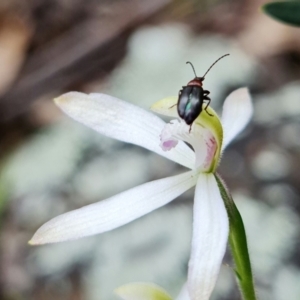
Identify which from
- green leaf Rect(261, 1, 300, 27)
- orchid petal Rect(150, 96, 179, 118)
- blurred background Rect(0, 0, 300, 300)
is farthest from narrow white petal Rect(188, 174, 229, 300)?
blurred background Rect(0, 0, 300, 300)

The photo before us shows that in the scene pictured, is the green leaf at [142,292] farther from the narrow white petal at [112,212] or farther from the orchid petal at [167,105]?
the orchid petal at [167,105]

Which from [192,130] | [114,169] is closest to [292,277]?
[114,169]

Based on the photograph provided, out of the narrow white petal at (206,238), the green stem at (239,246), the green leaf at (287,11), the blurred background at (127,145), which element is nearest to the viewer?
the narrow white petal at (206,238)

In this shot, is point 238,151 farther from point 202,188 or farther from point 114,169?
point 202,188

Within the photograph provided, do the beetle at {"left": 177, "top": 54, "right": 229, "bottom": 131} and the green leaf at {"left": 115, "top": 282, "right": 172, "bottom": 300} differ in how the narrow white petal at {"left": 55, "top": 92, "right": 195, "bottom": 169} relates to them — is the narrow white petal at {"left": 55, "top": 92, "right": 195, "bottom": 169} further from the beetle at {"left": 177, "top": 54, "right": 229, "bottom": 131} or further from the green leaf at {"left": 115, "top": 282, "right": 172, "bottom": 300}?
the green leaf at {"left": 115, "top": 282, "right": 172, "bottom": 300}

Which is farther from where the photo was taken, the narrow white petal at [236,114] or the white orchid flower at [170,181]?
the narrow white petal at [236,114]

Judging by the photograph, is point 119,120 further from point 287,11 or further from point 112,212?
point 287,11

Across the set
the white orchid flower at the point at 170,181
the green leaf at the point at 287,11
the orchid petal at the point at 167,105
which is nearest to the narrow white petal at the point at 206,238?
the white orchid flower at the point at 170,181
